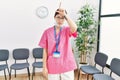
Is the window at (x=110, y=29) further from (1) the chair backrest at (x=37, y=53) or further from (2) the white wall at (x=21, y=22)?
(1) the chair backrest at (x=37, y=53)

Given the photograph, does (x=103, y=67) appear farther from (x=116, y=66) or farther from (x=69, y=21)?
(x=69, y=21)

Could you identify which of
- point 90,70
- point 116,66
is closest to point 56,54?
point 116,66

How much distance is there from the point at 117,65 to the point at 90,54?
1.58 metres

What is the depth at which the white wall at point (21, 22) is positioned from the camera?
374cm

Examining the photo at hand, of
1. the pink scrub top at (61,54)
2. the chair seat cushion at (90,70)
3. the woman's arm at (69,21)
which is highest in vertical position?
the woman's arm at (69,21)

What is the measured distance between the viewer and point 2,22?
372 centimetres

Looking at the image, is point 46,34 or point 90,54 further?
point 90,54

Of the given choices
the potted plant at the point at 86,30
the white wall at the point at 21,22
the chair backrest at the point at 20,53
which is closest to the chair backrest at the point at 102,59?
the potted plant at the point at 86,30

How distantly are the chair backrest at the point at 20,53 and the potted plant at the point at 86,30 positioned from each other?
130cm

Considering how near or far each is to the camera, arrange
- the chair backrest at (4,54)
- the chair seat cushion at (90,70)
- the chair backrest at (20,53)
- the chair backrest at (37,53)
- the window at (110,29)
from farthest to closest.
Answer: the chair backrest at (37,53) → the chair backrest at (20,53) → the chair backrest at (4,54) → the window at (110,29) → the chair seat cushion at (90,70)

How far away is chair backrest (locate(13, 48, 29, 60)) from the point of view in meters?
3.74

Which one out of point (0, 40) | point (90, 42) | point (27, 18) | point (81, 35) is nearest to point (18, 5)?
A: point (27, 18)

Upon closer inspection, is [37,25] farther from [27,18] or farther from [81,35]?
[81,35]

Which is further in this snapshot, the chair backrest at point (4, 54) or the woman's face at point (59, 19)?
the chair backrest at point (4, 54)
